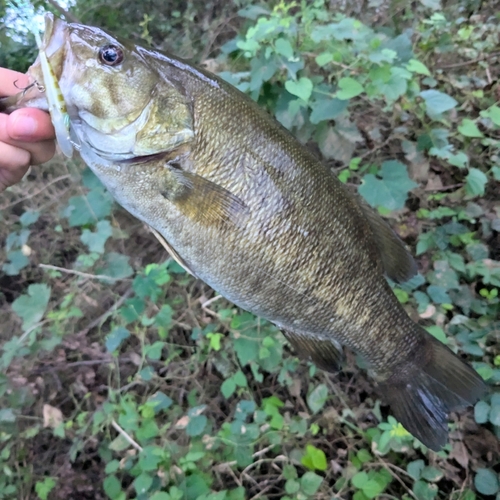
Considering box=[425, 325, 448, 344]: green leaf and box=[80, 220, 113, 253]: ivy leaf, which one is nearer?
box=[425, 325, 448, 344]: green leaf

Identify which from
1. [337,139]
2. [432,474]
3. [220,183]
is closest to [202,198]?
[220,183]

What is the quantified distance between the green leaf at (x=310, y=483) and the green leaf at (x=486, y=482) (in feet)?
2.07

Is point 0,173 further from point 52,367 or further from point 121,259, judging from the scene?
point 52,367

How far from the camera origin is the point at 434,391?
1.43 meters

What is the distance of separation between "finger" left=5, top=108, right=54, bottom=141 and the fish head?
0.08ft

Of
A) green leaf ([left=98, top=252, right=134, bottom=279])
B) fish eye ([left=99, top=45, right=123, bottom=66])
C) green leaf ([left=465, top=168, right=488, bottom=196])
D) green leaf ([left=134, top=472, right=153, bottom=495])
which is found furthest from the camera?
green leaf ([left=98, top=252, right=134, bottom=279])

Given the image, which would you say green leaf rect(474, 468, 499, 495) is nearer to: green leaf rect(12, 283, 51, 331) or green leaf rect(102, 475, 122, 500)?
green leaf rect(102, 475, 122, 500)

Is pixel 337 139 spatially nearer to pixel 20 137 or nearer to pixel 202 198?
pixel 202 198

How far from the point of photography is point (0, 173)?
134cm

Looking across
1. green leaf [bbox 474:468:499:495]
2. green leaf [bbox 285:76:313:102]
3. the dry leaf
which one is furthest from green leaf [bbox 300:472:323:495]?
green leaf [bbox 285:76:313:102]

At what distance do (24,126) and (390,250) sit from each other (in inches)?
46.0

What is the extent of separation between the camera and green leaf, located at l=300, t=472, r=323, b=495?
1.72 metres

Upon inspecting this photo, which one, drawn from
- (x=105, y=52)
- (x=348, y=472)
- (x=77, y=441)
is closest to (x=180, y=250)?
(x=105, y=52)

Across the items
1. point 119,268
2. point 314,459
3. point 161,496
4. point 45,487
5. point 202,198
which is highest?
point 202,198
